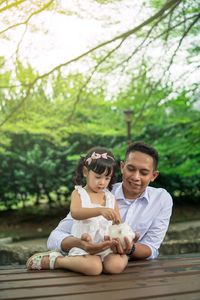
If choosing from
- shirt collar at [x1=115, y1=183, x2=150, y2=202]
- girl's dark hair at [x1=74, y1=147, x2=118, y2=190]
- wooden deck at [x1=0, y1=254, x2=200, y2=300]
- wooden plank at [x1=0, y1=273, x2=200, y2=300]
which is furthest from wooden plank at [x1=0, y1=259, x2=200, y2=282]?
girl's dark hair at [x1=74, y1=147, x2=118, y2=190]

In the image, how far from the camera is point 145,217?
3.04 metres

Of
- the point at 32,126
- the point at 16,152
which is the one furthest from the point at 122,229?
the point at 16,152

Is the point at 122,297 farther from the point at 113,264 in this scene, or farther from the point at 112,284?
the point at 113,264

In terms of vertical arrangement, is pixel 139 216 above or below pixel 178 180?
above

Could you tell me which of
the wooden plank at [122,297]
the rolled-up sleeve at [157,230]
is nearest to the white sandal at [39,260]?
the rolled-up sleeve at [157,230]

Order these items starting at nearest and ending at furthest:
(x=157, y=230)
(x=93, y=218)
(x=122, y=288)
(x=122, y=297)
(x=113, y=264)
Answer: (x=122, y=297) < (x=122, y=288) < (x=113, y=264) < (x=93, y=218) < (x=157, y=230)

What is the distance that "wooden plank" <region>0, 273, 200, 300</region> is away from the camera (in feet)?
6.53

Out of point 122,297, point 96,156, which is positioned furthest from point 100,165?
point 122,297

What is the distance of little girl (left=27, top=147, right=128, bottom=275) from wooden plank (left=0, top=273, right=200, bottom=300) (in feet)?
0.77

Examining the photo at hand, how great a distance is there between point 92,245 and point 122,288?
0.43 meters

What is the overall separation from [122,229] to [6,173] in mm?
11912

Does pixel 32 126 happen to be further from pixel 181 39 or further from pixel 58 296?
pixel 58 296

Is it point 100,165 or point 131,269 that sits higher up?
point 100,165

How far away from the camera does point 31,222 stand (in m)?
14.1
